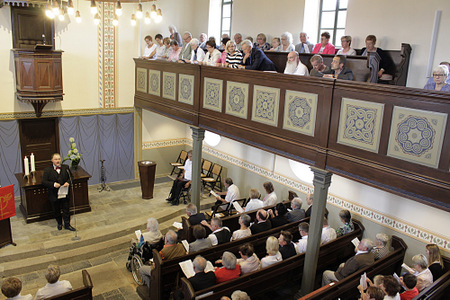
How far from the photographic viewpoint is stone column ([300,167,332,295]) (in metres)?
6.96

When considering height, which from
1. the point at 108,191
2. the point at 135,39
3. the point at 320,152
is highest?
the point at 135,39

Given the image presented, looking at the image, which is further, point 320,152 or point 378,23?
point 378,23

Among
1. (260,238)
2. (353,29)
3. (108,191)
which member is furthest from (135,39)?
(260,238)

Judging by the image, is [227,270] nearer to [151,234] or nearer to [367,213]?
[151,234]

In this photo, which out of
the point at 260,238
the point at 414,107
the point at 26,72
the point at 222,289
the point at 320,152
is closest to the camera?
the point at 414,107

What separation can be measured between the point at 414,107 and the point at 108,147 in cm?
1052

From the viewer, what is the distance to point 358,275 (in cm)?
658

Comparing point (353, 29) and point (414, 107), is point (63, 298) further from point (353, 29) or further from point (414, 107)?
point (353, 29)

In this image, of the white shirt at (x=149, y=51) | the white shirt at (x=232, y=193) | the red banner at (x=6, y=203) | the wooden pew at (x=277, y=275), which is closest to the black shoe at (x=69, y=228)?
the red banner at (x=6, y=203)

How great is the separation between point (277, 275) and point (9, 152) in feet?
29.8

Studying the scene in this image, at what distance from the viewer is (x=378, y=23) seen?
9.09 meters

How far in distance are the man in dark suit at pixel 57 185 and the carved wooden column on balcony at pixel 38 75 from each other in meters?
2.39

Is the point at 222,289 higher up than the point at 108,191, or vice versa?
the point at 222,289

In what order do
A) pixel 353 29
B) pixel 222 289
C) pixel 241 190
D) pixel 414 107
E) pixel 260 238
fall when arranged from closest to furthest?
pixel 414 107 < pixel 222 289 < pixel 260 238 < pixel 353 29 < pixel 241 190
